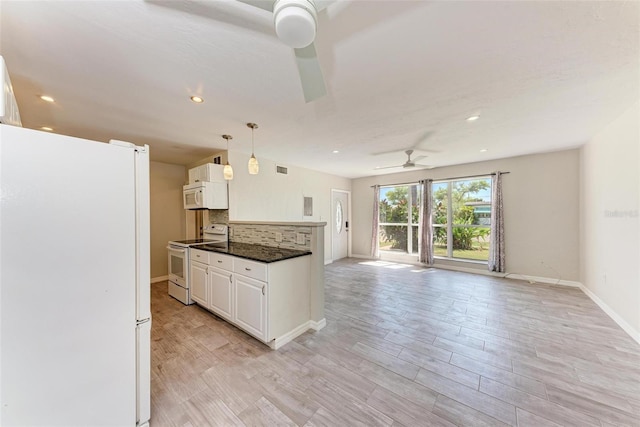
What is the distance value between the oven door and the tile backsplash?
2.46 feet

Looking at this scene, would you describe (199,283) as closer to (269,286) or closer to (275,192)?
(269,286)

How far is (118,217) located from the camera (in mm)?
1246

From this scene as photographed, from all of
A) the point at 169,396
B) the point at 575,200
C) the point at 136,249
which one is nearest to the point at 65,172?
the point at 136,249

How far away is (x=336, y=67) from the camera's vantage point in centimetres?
167

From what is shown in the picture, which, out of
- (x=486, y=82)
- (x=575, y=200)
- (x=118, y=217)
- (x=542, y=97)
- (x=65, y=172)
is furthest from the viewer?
(x=575, y=200)

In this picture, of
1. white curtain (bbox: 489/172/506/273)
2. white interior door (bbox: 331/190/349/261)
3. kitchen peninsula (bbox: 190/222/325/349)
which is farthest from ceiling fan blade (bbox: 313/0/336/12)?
white interior door (bbox: 331/190/349/261)

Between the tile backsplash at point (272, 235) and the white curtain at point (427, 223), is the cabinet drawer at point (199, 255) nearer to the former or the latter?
the tile backsplash at point (272, 235)

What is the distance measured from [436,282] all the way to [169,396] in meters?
4.30

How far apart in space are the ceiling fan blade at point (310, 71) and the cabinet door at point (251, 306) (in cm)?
177

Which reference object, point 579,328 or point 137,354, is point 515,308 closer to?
point 579,328

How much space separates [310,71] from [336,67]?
479 millimetres

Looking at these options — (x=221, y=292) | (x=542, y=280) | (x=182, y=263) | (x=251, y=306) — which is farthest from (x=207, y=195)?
(x=542, y=280)

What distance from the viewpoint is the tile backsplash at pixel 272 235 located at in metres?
2.74

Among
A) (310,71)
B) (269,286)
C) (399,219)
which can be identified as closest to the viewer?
(310,71)
